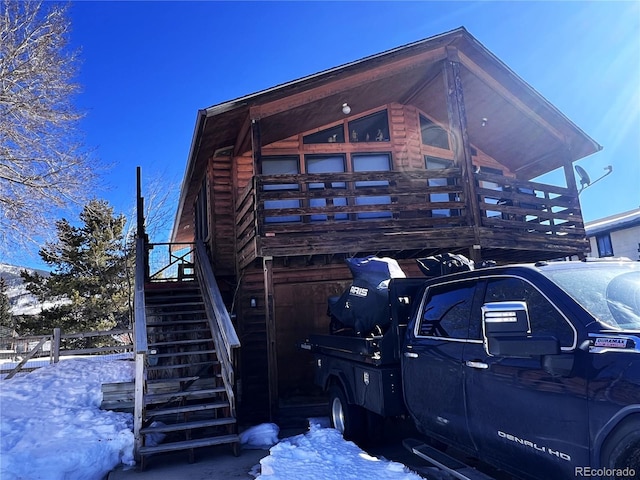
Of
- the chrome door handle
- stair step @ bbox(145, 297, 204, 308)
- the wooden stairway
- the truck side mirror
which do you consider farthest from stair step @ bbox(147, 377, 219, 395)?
the truck side mirror

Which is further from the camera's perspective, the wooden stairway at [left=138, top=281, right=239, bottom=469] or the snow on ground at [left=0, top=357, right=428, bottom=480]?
the wooden stairway at [left=138, top=281, right=239, bottom=469]

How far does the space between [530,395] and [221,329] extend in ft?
16.3

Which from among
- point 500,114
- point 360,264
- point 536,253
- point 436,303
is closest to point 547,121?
point 500,114

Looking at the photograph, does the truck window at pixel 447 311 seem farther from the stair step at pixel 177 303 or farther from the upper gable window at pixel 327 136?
the upper gable window at pixel 327 136

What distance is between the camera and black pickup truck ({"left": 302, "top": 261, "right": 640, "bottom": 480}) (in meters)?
2.48

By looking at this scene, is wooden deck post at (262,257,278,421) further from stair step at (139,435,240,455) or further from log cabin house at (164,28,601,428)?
stair step at (139,435,240,455)

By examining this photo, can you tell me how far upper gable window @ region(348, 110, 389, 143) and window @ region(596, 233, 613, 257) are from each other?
1832cm

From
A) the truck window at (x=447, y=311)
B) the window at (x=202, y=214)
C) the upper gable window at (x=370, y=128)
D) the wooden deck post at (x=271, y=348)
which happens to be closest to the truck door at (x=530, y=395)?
the truck window at (x=447, y=311)

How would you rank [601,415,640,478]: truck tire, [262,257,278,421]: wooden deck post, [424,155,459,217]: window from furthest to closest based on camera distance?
1. [424,155,459,217]: window
2. [262,257,278,421]: wooden deck post
3. [601,415,640,478]: truck tire

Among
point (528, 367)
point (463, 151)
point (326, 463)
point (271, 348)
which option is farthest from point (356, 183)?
point (528, 367)

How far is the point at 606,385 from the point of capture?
8.13 feet

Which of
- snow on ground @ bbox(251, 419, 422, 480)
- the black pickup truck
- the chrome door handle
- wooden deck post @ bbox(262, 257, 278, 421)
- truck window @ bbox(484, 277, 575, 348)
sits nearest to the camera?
the black pickup truck

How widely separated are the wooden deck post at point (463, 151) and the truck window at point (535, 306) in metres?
5.28

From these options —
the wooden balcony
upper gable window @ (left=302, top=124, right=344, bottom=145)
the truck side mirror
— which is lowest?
the truck side mirror
